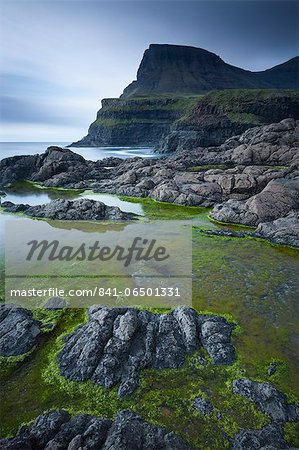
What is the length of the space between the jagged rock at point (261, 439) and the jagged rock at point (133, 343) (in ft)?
8.95

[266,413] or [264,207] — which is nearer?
[266,413]

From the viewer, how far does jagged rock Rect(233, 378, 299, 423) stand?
8617mm

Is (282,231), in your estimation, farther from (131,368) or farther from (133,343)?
(131,368)

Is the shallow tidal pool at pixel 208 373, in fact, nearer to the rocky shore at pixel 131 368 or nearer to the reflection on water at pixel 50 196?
the rocky shore at pixel 131 368

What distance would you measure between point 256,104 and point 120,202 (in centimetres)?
11576

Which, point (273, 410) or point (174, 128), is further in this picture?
point (174, 128)

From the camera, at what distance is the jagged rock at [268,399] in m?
8.62

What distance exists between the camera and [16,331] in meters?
11.8

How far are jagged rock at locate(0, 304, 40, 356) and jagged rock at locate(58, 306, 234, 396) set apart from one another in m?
1.57

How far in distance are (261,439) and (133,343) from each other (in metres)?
5.12

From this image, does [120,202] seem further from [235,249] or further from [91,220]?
[235,249]

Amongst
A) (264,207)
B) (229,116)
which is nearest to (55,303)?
(264,207)

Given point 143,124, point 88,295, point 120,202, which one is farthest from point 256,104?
point 88,295

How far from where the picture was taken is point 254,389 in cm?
951
